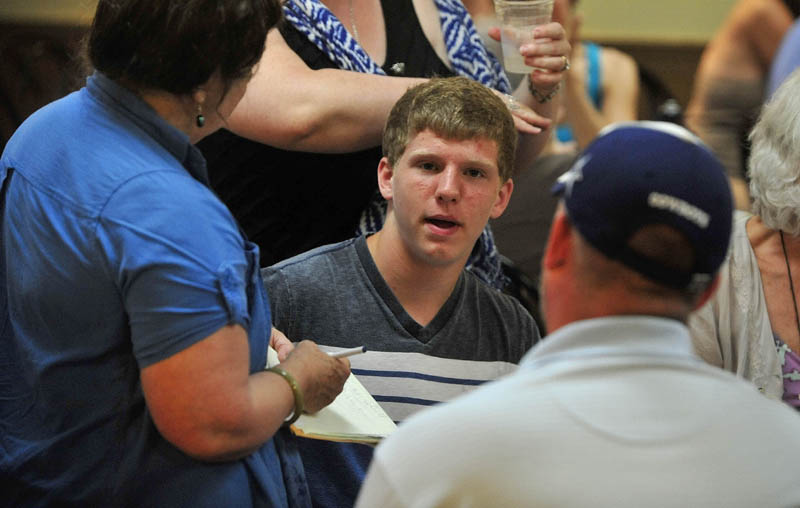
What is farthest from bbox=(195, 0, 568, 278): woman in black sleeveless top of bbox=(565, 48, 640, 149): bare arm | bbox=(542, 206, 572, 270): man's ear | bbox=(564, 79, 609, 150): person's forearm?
bbox=(565, 48, 640, 149): bare arm

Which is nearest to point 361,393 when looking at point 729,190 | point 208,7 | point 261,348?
point 261,348

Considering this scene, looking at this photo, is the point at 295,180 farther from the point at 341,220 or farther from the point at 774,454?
the point at 774,454

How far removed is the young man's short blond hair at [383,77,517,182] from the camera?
96.6 inches

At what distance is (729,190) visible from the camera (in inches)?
55.1

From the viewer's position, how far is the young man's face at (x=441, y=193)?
243cm

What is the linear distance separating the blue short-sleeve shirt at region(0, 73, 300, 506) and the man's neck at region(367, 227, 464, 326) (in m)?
0.64

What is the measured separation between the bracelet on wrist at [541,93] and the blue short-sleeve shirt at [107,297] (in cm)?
112

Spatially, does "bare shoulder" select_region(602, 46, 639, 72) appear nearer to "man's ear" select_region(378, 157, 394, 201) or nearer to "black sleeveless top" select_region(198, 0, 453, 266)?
"black sleeveless top" select_region(198, 0, 453, 266)

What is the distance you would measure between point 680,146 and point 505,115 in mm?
1190

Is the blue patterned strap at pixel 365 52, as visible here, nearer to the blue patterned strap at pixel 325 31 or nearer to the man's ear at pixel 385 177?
the blue patterned strap at pixel 325 31

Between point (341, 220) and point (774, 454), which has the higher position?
point (774, 454)

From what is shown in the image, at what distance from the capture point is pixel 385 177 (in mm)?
2521

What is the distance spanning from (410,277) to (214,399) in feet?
3.01

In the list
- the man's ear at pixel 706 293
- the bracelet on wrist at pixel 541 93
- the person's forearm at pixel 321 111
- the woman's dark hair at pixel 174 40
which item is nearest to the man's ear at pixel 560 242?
the man's ear at pixel 706 293
